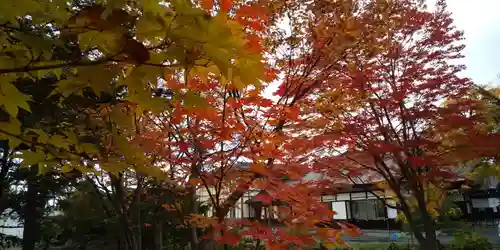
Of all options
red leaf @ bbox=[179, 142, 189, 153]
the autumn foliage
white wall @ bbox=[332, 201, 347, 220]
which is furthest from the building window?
red leaf @ bbox=[179, 142, 189, 153]

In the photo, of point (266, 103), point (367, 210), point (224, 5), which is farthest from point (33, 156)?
point (367, 210)

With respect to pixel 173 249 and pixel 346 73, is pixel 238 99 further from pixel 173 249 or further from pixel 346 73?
pixel 173 249

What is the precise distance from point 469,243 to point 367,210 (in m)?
8.58

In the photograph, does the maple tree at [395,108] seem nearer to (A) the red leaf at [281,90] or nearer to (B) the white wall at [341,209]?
(A) the red leaf at [281,90]

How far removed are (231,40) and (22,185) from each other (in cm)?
1152

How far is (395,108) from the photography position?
6258 mm

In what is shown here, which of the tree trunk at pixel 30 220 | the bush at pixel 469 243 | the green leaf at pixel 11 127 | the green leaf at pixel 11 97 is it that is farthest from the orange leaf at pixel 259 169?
the bush at pixel 469 243

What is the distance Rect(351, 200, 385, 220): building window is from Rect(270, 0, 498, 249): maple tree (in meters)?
11.9

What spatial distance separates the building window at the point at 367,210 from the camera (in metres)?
18.0

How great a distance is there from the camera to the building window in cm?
1803

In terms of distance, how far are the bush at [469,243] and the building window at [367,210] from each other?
7075 millimetres

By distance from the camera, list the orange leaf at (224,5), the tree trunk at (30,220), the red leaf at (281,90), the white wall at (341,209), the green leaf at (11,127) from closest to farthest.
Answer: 1. the green leaf at (11,127)
2. the orange leaf at (224,5)
3. the red leaf at (281,90)
4. the tree trunk at (30,220)
5. the white wall at (341,209)

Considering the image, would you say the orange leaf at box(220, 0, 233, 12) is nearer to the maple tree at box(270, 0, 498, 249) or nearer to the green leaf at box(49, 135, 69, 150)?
the green leaf at box(49, 135, 69, 150)

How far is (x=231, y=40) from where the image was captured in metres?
0.92
